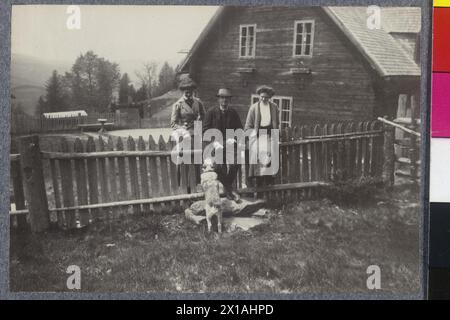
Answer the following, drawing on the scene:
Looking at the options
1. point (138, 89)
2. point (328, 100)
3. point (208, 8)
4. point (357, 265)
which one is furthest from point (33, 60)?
point (357, 265)

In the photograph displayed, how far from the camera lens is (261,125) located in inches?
137

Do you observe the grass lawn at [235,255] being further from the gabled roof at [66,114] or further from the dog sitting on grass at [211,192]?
the gabled roof at [66,114]

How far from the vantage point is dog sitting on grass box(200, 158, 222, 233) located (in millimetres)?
3422

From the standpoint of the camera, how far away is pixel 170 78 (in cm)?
340

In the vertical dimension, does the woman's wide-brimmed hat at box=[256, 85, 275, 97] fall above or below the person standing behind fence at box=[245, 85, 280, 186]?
above

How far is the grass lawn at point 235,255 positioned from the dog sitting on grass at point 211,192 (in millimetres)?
135

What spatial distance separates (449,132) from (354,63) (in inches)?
35.6

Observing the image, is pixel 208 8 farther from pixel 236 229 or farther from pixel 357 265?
pixel 357 265

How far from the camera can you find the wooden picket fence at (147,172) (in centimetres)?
338

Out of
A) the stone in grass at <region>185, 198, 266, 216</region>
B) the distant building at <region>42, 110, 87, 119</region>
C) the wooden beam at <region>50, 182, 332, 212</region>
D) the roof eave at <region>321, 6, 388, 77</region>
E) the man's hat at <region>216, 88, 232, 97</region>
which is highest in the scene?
the roof eave at <region>321, 6, 388, 77</region>

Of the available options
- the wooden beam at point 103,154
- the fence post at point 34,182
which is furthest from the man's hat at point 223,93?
the fence post at point 34,182

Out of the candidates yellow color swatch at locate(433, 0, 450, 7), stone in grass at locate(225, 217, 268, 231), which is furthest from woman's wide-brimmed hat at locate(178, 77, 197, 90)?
yellow color swatch at locate(433, 0, 450, 7)

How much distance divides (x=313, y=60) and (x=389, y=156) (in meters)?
0.98

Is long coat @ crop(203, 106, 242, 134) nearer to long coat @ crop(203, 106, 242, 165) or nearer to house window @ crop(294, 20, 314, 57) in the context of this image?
long coat @ crop(203, 106, 242, 165)
